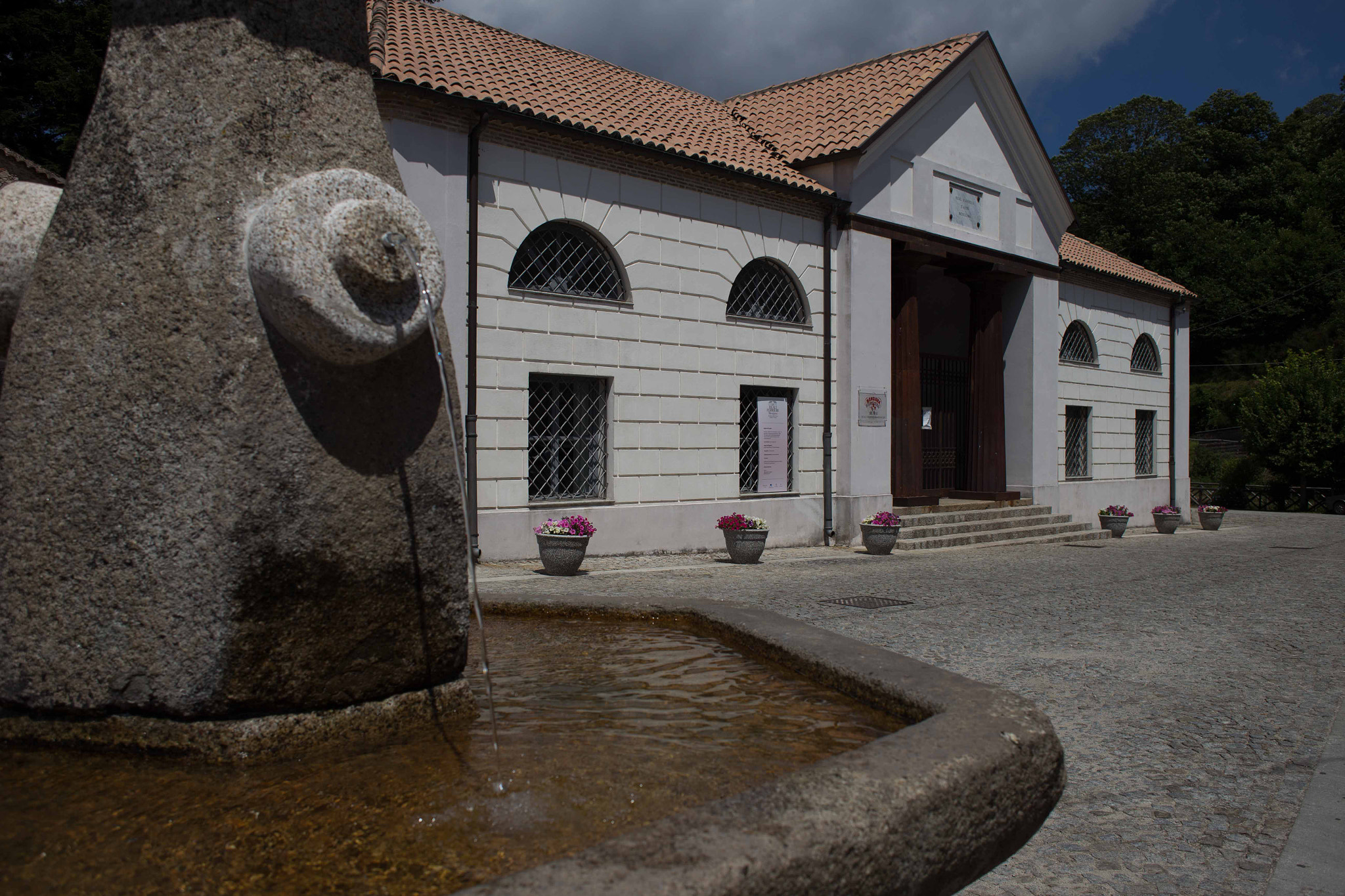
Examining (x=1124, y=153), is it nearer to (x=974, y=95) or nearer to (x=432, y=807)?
(x=974, y=95)

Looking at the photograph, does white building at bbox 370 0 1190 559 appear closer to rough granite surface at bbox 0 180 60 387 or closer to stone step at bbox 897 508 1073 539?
stone step at bbox 897 508 1073 539

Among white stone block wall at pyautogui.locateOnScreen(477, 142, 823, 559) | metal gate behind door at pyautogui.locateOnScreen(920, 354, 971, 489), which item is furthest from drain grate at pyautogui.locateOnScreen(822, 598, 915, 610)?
metal gate behind door at pyautogui.locateOnScreen(920, 354, 971, 489)

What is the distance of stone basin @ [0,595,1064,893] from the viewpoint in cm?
176

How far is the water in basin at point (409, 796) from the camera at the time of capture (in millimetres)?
1834

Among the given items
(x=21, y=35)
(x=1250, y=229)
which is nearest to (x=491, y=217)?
(x=21, y=35)

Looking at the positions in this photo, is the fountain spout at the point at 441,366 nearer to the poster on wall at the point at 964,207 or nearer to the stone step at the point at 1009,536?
the stone step at the point at 1009,536

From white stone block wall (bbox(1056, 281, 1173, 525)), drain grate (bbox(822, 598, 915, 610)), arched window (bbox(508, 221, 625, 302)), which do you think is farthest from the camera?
white stone block wall (bbox(1056, 281, 1173, 525))

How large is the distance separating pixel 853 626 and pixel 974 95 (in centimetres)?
1377

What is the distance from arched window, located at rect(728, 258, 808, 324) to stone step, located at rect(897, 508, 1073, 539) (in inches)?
153

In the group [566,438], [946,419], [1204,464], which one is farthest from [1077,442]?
[1204,464]

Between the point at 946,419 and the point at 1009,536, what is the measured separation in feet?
12.1

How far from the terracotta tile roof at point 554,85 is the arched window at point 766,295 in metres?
1.35

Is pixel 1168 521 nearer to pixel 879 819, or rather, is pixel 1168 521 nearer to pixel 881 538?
pixel 881 538

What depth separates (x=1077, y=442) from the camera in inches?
846
